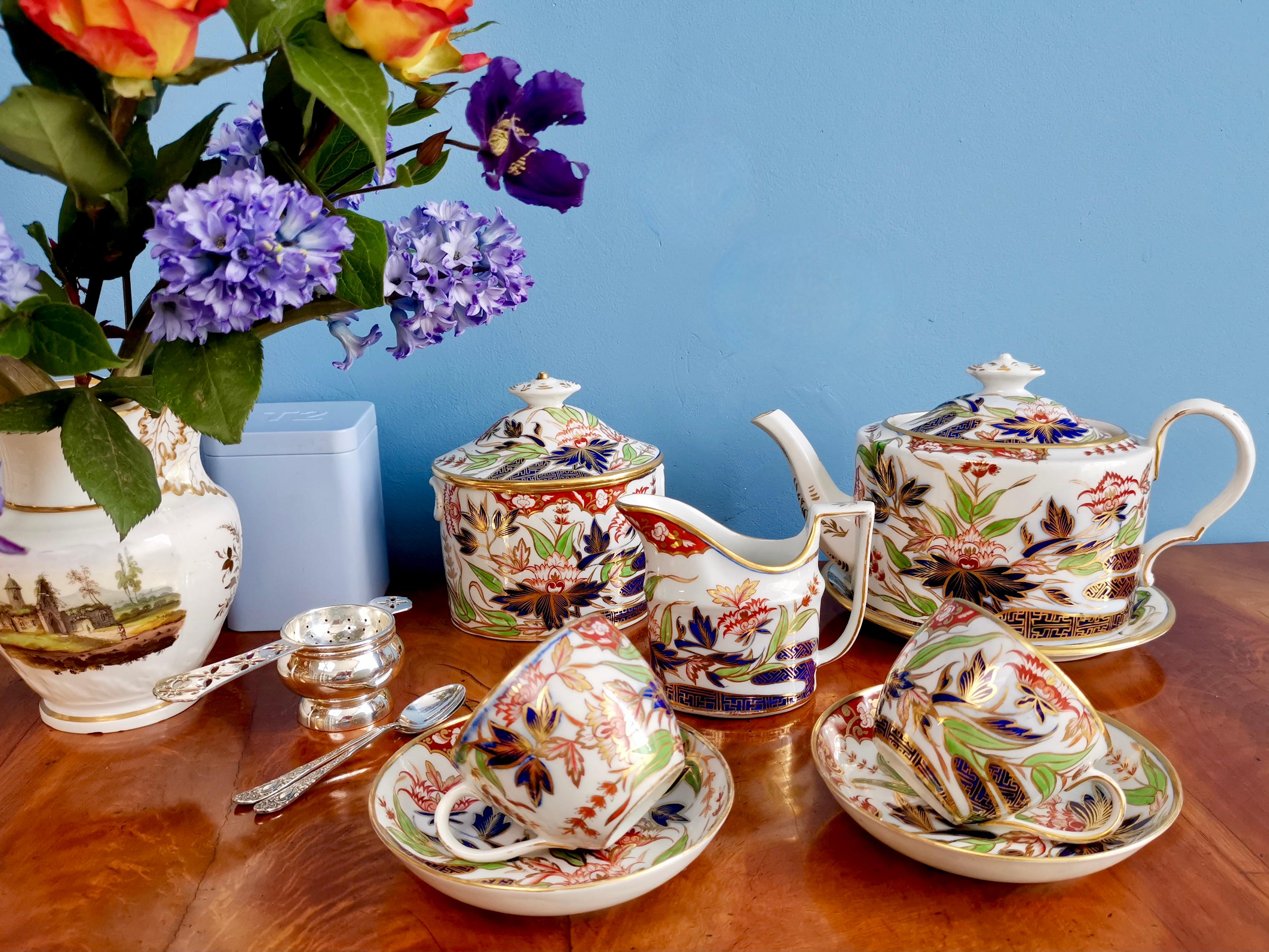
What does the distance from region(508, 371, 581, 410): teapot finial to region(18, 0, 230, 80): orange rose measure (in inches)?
16.5

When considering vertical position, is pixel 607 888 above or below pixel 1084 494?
below

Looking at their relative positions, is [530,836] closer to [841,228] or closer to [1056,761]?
[1056,761]

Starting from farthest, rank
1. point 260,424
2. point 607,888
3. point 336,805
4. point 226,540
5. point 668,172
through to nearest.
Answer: point 668,172, point 260,424, point 226,540, point 336,805, point 607,888

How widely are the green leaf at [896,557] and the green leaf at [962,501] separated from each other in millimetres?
64

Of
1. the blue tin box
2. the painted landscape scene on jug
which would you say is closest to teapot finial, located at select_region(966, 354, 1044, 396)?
the blue tin box

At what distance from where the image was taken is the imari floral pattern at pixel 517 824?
0.44 m

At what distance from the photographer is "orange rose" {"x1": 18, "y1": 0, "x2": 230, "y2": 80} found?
1.21 feet

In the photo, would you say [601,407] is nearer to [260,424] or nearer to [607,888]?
[260,424]

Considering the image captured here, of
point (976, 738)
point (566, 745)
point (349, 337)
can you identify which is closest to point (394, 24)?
point (349, 337)

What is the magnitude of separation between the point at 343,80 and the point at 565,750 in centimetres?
35

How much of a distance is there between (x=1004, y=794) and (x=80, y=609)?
603 mm

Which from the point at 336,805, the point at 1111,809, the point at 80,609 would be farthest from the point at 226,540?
the point at 1111,809

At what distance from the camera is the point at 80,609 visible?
0.58 m

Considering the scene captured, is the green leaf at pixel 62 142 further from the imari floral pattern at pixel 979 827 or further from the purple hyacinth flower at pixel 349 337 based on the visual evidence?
the imari floral pattern at pixel 979 827
